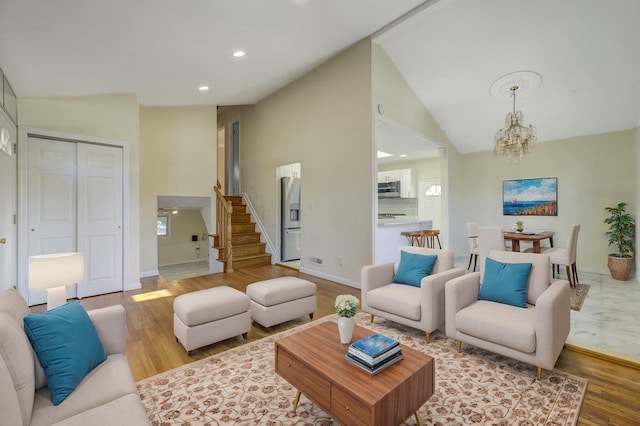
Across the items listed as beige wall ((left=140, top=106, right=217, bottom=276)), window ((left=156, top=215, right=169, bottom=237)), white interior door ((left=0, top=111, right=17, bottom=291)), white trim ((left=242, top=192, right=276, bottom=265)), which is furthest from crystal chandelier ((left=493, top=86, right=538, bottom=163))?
window ((left=156, top=215, right=169, bottom=237))

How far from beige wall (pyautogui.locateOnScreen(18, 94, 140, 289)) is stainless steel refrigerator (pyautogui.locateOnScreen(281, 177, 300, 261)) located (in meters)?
2.92

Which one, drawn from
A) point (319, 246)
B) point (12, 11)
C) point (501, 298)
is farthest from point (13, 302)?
point (319, 246)

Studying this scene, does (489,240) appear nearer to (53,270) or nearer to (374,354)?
(374,354)

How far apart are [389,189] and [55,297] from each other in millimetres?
7890

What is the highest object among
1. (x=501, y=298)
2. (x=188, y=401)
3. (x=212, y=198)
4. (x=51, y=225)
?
(x=212, y=198)

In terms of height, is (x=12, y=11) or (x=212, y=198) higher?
(x=12, y=11)

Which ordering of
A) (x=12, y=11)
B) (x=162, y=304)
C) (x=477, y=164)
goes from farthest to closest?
1. (x=477, y=164)
2. (x=162, y=304)
3. (x=12, y=11)

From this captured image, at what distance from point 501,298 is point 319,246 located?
3203mm

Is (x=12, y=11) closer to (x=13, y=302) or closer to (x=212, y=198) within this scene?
(x=13, y=302)

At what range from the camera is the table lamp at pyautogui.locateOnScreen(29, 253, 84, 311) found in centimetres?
208

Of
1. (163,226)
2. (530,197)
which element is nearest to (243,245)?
(163,226)

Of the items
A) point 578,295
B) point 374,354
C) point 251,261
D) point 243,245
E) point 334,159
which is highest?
point 334,159

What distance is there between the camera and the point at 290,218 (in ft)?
22.6

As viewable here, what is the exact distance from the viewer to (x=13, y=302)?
5.21 feet
